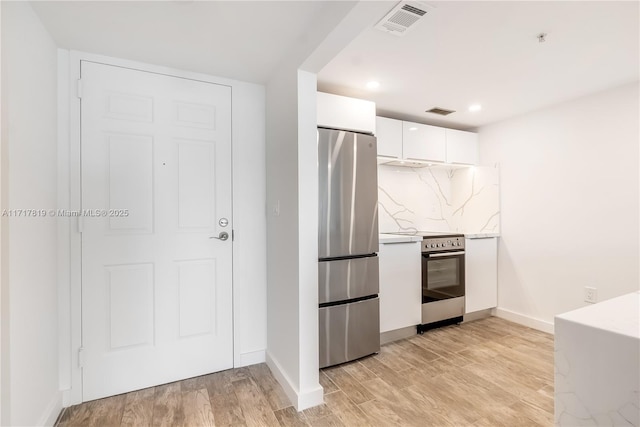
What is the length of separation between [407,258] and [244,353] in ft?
5.40

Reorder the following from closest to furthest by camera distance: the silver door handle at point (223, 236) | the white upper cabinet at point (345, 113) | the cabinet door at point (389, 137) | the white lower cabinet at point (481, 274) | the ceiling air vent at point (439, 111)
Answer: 1. the silver door handle at point (223, 236)
2. the white upper cabinet at point (345, 113)
3. the cabinet door at point (389, 137)
4. the ceiling air vent at point (439, 111)
5. the white lower cabinet at point (481, 274)

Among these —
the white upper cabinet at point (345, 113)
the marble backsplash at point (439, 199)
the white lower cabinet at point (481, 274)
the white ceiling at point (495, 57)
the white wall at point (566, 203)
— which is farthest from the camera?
the marble backsplash at point (439, 199)

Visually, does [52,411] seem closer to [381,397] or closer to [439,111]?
[381,397]

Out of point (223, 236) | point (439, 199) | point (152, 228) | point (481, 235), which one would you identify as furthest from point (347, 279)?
point (439, 199)

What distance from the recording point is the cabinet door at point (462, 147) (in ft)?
11.2

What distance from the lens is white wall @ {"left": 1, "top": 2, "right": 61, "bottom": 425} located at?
4.25ft

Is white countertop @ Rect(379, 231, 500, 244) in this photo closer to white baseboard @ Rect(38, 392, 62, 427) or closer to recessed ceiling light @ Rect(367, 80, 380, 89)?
recessed ceiling light @ Rect(367, 80, 380, 89)

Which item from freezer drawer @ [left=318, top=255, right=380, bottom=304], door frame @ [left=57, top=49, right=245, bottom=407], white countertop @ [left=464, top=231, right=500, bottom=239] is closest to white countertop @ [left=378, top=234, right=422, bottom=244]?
freezer drawer @ [left=318, top=255, right=380, bottom=304]

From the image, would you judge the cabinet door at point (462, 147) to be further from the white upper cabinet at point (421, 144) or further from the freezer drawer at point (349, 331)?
the freezer drawer at point (349, 331)

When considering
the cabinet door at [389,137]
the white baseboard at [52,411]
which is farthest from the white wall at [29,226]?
the cabinet door at [389,137]

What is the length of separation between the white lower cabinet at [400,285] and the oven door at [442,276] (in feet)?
0.25

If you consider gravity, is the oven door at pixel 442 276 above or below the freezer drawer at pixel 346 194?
below

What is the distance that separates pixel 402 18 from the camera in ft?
5.32

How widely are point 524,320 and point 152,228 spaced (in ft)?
12.1
